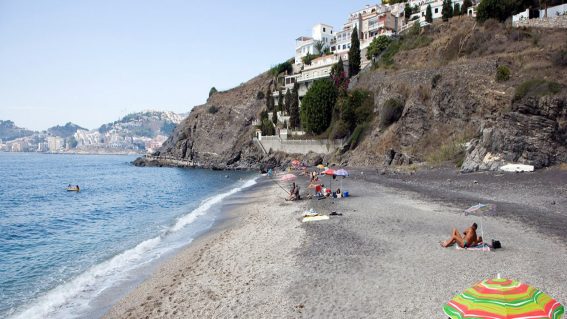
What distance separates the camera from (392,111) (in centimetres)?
5494

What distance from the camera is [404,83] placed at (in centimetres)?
5712

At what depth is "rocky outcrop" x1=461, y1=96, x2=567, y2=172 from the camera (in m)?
32.9

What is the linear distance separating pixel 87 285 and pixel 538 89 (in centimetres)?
3881

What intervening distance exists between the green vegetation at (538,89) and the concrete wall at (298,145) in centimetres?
3110

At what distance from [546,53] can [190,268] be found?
4732cm

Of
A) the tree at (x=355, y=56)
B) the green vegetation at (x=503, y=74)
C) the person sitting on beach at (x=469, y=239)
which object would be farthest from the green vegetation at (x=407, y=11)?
the person sitting on beach at (x=469, y=239)

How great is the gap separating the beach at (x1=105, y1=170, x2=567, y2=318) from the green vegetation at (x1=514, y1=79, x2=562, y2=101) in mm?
14251

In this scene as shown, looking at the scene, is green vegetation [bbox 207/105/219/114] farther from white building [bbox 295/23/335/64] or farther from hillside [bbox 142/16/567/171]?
hillside [bbox 142/16/567/171]

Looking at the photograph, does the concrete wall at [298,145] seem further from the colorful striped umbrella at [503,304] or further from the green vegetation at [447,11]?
the colorful striped umbrella at [503,304]

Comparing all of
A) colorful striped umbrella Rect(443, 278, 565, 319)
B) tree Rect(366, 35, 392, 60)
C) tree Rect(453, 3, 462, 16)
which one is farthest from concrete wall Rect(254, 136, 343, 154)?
colorful striped umbrella Rect(443, 278, 565, 319)

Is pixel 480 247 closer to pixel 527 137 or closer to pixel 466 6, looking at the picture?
pixel 527 137

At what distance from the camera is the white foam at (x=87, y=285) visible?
12641 mm

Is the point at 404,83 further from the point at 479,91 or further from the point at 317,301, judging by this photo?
the point at 317,301

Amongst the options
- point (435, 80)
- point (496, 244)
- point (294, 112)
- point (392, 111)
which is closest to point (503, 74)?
point (435, 80)
